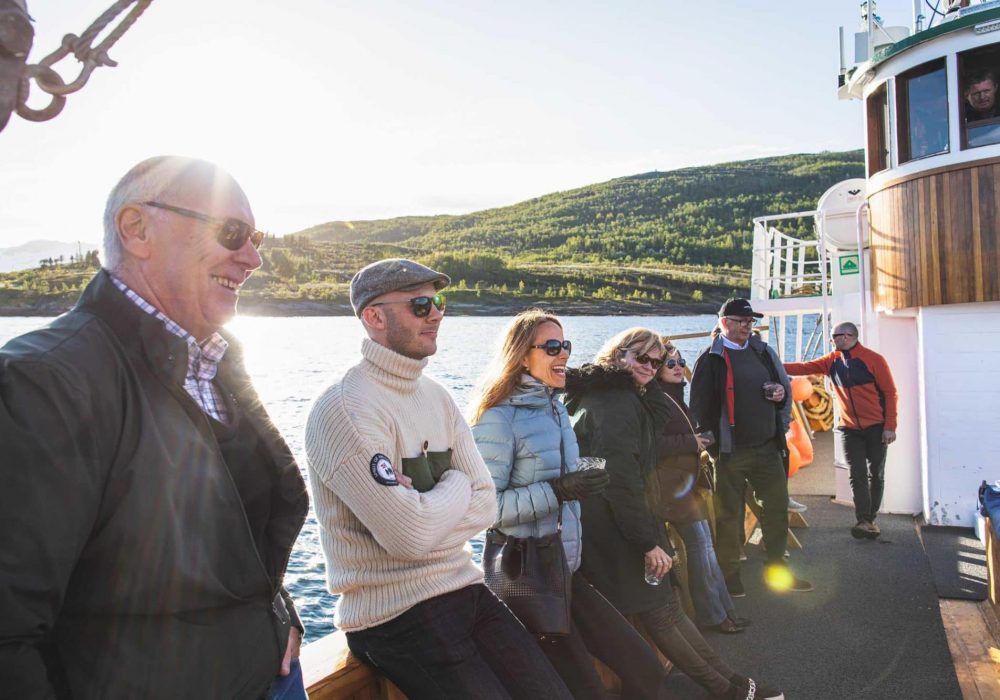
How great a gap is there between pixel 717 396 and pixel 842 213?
5.72 meters

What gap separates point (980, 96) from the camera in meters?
6.62

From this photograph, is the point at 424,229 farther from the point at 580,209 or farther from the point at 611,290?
the point at 611,290

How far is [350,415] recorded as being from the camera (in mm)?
2115

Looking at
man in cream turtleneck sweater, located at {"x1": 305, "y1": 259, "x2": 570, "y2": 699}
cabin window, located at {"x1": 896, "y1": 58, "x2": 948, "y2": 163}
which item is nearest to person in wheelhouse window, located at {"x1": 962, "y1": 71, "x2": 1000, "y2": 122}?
cabin window, located at {"x1": 896, "y1": 58, "x2": 948, "y2": 163}

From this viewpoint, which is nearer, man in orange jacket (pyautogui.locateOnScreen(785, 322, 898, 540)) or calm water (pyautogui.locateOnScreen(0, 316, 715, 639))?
man in orange jacket (pyautogui.locateOnScreen(785, 322, 898, 540))

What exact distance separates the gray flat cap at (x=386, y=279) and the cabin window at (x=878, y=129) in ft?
20.9

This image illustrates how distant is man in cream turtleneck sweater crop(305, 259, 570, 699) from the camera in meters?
2.06

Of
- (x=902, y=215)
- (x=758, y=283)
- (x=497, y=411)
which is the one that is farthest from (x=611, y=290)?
(x=497, y=411)

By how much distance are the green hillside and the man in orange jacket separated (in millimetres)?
33626

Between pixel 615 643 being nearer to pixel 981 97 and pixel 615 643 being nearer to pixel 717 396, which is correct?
pixel 717 396

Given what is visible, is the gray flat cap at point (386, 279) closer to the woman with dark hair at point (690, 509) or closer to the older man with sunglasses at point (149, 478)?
the older man with sunglasses at point (149, 478)

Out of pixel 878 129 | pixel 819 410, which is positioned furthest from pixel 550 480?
pixel 819 410

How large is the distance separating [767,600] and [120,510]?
4.59m

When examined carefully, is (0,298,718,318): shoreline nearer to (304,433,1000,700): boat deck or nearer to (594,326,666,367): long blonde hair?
(304,433,1000,700): boat deck
